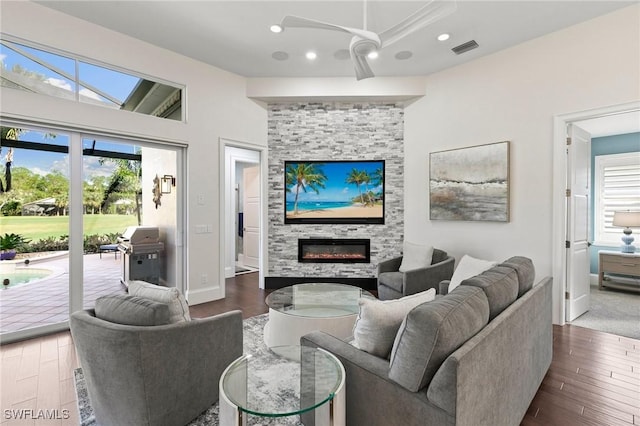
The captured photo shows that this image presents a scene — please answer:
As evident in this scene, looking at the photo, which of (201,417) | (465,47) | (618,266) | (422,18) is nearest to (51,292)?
(201,417)

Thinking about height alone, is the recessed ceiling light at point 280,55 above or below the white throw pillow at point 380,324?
above

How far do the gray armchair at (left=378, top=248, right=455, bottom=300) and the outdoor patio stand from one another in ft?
11.3

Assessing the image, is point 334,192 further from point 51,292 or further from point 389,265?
point 51,292

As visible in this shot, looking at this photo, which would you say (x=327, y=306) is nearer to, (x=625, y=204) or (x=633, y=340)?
(x=633, y=340)

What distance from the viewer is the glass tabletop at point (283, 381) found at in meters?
1.44

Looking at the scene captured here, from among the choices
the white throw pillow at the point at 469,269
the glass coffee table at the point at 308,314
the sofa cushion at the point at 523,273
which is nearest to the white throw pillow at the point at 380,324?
the glass coffee table at the point at 308,314

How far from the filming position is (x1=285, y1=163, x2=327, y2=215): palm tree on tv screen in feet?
16.9

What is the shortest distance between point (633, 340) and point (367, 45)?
3.97 m

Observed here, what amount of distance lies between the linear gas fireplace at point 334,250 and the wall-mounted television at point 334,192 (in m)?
0.33

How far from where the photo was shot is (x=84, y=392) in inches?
88.4

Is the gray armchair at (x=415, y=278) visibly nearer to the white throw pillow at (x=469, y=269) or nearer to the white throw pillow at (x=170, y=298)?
the white throw pillow at (x=469, y=269)

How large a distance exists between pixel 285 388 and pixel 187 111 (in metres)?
3.92

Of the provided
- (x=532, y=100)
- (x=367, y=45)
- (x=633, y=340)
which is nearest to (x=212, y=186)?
(x=367, y=45)

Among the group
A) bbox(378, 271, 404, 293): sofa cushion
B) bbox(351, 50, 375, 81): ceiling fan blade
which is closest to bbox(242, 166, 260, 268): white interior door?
bbox(378, 271, 404, 293): sofa cushion
